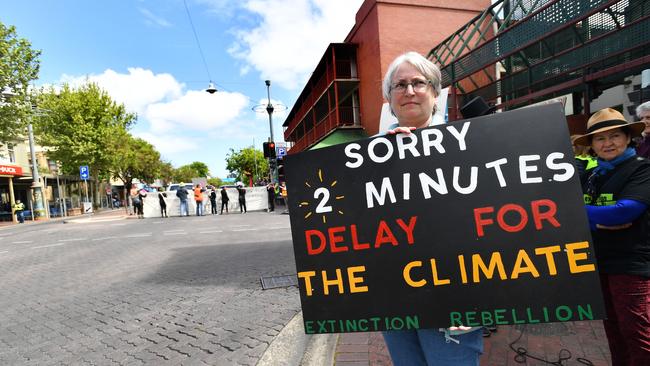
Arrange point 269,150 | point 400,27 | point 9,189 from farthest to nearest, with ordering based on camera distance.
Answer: point 9,189
point 269,150
point 400,27

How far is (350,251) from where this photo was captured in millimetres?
1582

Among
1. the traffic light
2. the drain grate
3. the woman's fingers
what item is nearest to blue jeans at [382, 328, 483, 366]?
the woman's fingers

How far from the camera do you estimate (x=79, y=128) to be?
2953 cm

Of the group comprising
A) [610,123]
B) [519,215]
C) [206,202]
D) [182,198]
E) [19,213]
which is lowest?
[206,202]

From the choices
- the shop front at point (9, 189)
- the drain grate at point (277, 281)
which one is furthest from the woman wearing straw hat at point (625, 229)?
the shop front at point (9, 189)

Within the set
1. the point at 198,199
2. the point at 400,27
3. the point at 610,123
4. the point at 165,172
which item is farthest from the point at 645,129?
the point at 165,172

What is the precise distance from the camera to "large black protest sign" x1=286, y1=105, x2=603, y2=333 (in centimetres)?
138

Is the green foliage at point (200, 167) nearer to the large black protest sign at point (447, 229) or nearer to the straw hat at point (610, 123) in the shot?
the large black protest sign at point (447, 229)

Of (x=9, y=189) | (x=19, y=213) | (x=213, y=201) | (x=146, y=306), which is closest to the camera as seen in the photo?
(x=146, y=306)

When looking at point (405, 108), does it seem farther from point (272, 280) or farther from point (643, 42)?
point (643, 42)

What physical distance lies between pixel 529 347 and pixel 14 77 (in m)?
27.1

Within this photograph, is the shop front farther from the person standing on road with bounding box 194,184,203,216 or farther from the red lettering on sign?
the red lettering on sign

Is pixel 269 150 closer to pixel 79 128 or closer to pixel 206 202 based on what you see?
pixel 206 202

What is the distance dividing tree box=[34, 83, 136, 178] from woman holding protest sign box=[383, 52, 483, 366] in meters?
35.3
